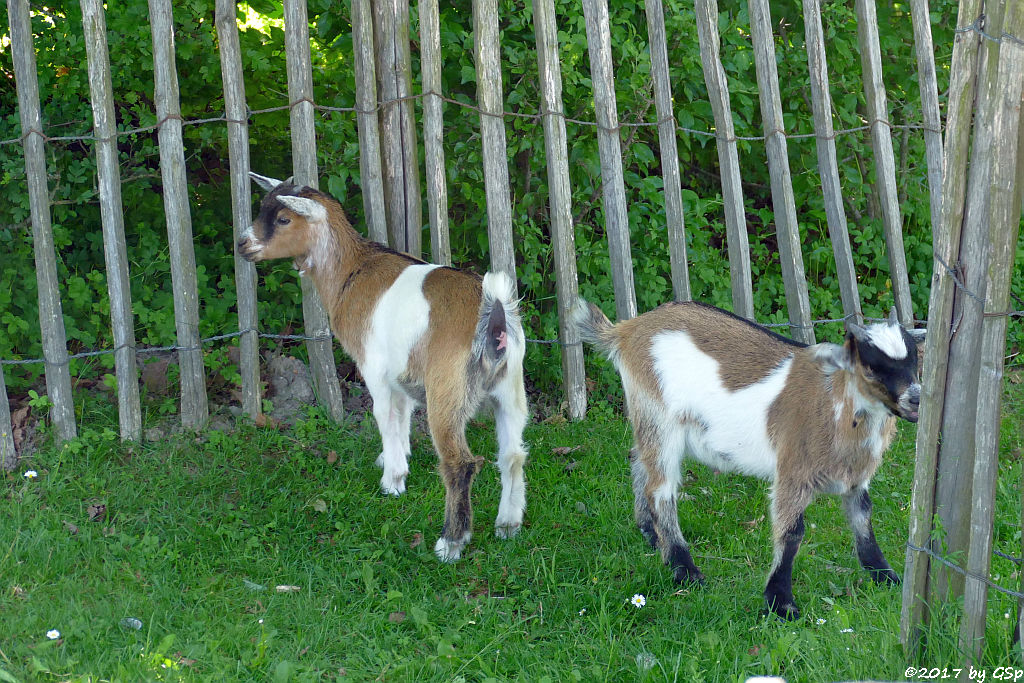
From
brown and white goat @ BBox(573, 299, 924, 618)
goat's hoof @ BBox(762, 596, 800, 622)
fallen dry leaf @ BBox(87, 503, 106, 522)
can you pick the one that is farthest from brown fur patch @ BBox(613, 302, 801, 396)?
fallen dry leaf @ BBox(87, 503, 106, 522)

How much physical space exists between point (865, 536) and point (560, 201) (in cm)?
259

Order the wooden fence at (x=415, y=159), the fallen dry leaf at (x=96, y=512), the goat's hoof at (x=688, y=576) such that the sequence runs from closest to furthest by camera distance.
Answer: the goat's hoof at (x=688, y=576) → the fallen dry leaf at (x=96, y=512) → the wooden fence at (x=415, y=159)

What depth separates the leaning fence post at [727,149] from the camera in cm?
583

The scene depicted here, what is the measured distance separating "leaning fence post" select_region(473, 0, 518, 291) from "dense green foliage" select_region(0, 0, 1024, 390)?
0.31m

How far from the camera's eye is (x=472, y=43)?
6.16 m

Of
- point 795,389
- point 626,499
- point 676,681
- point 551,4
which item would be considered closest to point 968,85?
point 795,389

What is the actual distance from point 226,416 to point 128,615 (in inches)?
84.0

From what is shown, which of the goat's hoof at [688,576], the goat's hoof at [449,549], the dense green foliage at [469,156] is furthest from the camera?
the dense green foliage at [469,156]

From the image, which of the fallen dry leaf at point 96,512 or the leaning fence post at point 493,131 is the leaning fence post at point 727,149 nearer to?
the leaning fence post at point 493,131

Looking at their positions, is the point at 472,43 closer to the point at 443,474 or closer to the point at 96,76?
the point at 96,76

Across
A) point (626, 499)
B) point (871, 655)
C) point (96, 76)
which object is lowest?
point (626, 499)

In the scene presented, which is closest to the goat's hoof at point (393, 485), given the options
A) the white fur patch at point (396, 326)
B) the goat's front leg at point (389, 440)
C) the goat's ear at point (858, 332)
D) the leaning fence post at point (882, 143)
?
the goat's front leg at point (389, 440)

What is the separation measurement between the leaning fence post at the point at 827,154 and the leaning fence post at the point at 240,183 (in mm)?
3206

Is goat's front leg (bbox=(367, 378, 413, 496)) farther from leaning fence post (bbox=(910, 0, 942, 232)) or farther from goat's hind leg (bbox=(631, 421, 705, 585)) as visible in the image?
leaning fence post (bbox=(910, 0, 942, 232))
